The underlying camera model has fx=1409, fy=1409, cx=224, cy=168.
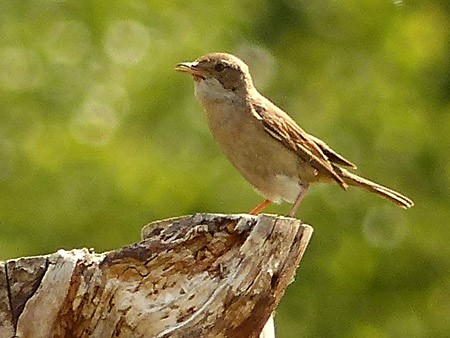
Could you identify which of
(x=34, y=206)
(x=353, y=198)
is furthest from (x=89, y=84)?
(x=353, y=198)

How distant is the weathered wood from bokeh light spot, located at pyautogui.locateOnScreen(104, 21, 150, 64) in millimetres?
6389

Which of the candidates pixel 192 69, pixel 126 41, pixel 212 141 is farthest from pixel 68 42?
pixel 192 69

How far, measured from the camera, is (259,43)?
41.3 feet

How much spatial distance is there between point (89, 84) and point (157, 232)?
6.24m

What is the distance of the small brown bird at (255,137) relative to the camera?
7.03 metres

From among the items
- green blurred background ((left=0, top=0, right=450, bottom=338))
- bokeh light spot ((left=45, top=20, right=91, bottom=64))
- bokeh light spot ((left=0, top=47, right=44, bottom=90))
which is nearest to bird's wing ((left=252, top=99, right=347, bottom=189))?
green blurred background ((left=0, top=0, right=450, bottom=338))

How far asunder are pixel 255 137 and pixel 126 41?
182 inches

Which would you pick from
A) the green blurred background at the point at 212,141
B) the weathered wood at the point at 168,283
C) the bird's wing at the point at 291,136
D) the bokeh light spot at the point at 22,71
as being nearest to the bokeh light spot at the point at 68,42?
the green blurred background at the point at 212,141

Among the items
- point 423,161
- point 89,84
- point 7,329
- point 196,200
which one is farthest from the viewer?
point 423,161

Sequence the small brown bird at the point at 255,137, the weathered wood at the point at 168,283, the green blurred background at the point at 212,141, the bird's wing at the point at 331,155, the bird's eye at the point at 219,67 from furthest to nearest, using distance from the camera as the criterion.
Result: the green blurred background at the point at 212,141
the bird's wing at the point at 331,155
the bird's eye at the point at 219,67
the small brown bird at the point at 255,137
the weathered wood at the point at 168,283

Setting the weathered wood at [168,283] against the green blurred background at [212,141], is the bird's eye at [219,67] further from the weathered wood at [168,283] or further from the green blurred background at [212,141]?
the green blurred background at [212,141]

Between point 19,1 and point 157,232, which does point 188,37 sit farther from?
point 157,232

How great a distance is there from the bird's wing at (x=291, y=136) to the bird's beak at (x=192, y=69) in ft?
1.02

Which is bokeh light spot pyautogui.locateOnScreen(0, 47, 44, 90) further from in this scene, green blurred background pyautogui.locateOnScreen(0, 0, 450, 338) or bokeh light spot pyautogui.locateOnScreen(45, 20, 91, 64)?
bokeh light spot pyautogui.locateOnScreen(45, 20, 91, 64)
